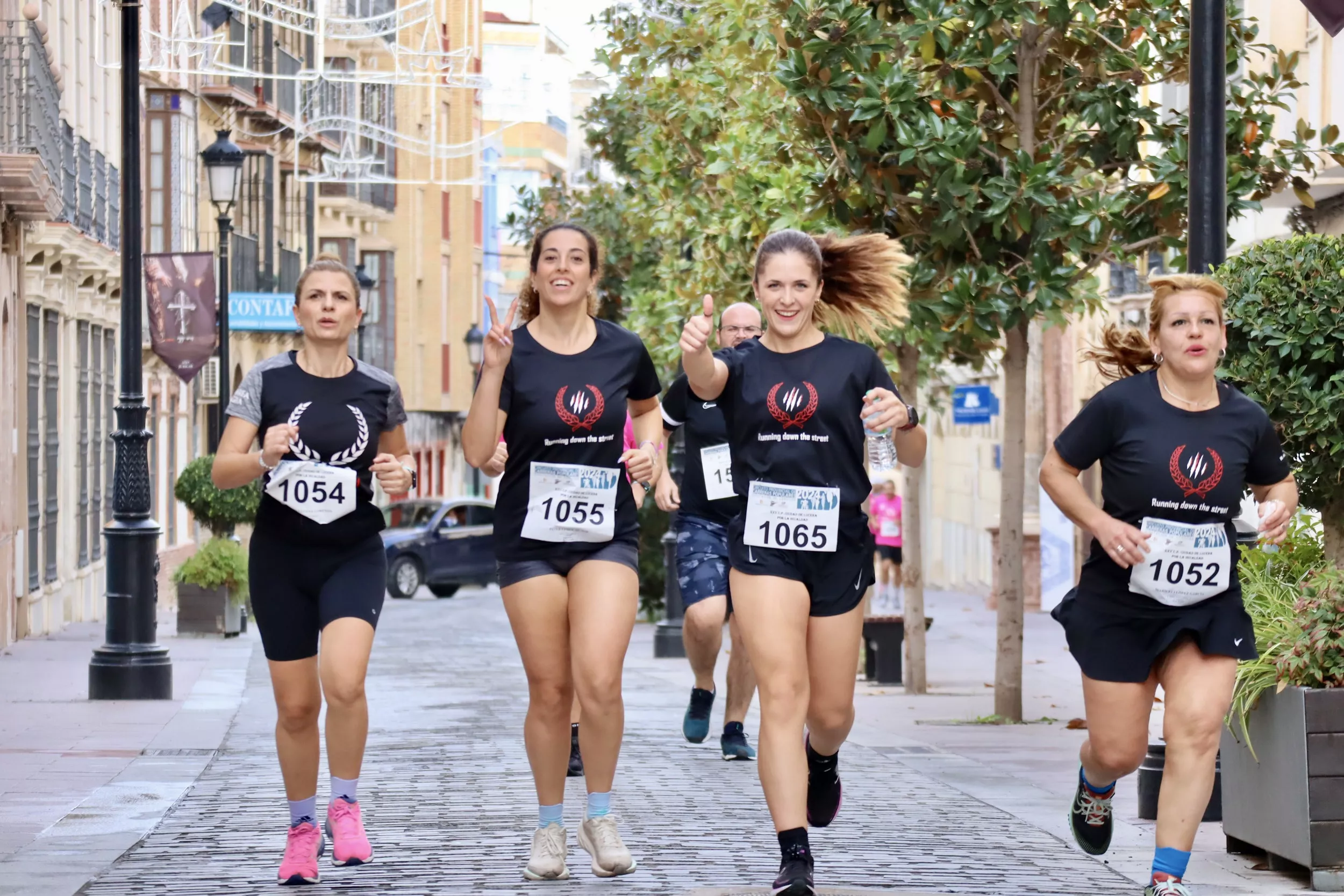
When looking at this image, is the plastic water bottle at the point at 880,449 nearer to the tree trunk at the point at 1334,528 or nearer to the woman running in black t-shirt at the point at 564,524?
the woman running in black t-shirt at the point at 564,524

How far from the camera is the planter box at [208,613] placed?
23.6 meters

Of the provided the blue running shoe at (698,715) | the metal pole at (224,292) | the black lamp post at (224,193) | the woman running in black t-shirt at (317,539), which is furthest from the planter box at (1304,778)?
the metal pole at (224,292)

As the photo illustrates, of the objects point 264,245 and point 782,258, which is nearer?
point 782,258

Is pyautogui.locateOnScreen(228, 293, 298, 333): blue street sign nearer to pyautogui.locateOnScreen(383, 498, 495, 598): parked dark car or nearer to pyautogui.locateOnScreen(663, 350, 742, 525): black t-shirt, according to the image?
pyautogui.locateOnScreen(383, 498, 495, 598): parked dark car

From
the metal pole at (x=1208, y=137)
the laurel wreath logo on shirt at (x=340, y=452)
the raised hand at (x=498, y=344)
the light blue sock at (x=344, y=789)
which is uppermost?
the metal pole at (x=1208, y=137)

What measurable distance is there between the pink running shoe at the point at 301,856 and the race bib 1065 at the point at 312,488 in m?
0.94

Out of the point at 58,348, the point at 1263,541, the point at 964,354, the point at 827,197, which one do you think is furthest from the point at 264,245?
the point at 1263,541

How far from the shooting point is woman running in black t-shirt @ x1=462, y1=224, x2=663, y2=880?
7250 millimetres

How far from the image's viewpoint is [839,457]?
700 centimetres

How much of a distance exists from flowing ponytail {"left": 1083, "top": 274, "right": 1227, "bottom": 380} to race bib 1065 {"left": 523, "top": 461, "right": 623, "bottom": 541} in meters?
1.57

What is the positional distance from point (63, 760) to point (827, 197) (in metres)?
5.24

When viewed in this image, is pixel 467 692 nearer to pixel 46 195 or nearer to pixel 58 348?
pixel 46 195

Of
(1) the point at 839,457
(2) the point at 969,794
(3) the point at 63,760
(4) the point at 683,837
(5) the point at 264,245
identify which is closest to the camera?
(1) the point at 839,457

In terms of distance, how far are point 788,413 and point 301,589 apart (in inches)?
63.1
